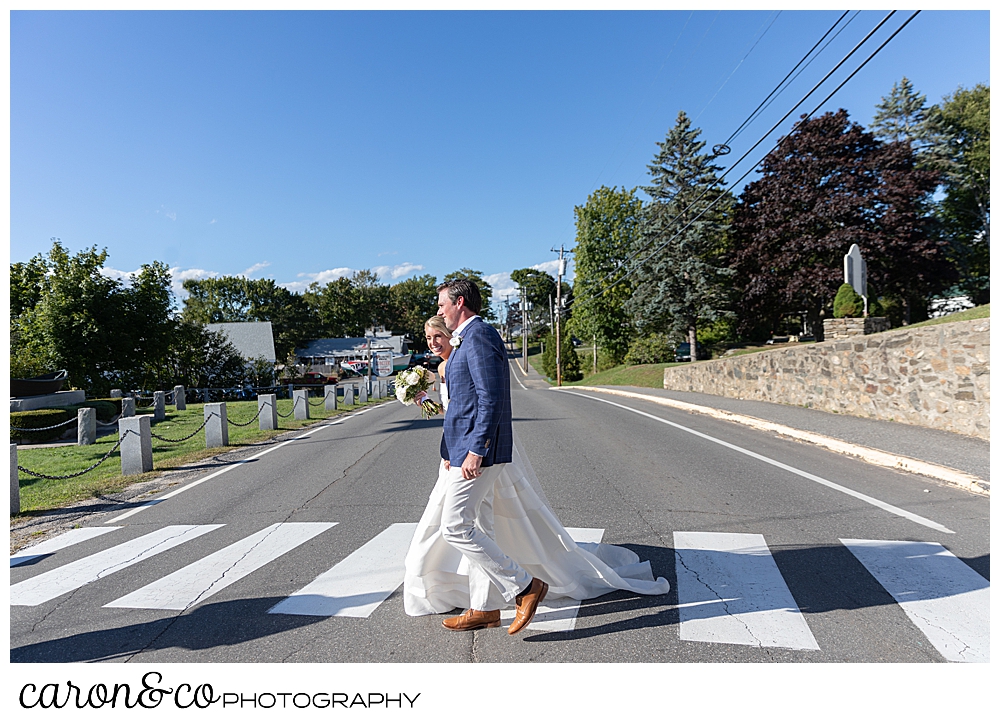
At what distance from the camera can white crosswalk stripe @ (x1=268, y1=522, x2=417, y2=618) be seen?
161 inches

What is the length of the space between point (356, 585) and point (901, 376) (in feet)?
35.7

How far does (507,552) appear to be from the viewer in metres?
4.02

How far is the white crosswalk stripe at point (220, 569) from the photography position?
14.4 ft

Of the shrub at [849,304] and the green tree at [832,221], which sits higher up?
the green tree at [832,221]

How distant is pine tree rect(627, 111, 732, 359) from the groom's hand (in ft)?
119

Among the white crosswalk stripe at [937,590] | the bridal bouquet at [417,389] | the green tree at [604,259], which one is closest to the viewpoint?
the white crosswalk stripe at [937,590]

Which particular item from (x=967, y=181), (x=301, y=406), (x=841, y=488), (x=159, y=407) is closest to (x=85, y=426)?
(x=301, y=406)

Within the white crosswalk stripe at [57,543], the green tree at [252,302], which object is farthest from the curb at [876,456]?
the green tree at [252,302]

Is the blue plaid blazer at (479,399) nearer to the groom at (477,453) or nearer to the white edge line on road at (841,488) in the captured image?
the groom at (477,453)

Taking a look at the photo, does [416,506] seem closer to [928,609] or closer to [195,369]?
[928,609]

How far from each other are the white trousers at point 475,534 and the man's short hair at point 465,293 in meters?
0.95

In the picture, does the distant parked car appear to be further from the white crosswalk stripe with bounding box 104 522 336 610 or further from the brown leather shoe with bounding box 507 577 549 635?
the brown leather shoe with bounding box 507 577 549 635

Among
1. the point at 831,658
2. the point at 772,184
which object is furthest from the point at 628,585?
the point at 772,184
